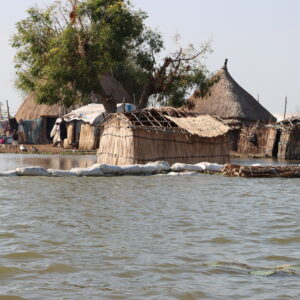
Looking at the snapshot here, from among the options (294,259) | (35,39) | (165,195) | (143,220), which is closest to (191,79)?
(35,39)

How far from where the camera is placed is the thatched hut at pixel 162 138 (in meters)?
17.5

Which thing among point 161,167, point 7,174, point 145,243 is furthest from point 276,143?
point 145,243

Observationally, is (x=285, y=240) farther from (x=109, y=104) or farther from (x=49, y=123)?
(x=49, y=123)

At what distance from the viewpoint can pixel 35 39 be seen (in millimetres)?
Result: 26141

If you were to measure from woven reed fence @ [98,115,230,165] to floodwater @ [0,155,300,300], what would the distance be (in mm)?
5504

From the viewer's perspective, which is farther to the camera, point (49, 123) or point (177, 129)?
point (49, 123)

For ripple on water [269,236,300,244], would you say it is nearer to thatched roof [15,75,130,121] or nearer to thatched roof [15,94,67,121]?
thatched roof [15,75,130,121]

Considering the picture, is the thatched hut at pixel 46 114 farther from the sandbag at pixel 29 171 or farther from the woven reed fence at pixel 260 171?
the sandbag at pixel 29 171

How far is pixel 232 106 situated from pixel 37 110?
41.4 ft

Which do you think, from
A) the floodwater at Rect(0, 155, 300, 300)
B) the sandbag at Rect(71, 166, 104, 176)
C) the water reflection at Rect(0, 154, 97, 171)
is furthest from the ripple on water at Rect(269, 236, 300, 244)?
the water reflection at Rect(0, 154, 97, 171)

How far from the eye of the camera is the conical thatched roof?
1323 inches

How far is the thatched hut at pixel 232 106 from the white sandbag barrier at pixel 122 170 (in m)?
15.7

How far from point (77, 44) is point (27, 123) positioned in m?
13.4

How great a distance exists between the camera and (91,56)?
2488cm
